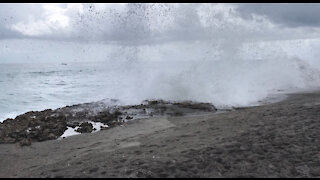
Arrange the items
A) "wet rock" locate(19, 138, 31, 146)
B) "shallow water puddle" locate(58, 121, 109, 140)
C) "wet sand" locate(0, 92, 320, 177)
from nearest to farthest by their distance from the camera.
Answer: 1. "wet sand" locate(0, 92, 320, 177)
2. "wet rock" locate(19, 138, 31, 146)
3. "shallow water puddle" locate(58, 121, 109, 140)

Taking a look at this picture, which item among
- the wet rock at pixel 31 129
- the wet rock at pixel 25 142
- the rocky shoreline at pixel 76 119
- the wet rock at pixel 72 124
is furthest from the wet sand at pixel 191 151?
the wet rock at pixel 72 124

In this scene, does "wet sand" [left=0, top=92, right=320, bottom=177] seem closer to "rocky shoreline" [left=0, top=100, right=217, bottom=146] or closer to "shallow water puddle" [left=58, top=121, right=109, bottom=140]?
"shallow water puddle" [left=58, top=121, right=109, bottom=140]

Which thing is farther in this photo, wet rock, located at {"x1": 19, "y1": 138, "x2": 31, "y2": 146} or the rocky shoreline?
the rocky shoreline

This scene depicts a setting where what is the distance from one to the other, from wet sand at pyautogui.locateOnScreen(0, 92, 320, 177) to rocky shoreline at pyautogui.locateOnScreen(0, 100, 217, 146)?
74cm

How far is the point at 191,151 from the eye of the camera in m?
7.23

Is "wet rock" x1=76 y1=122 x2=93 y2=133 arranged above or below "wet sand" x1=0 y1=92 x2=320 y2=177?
above

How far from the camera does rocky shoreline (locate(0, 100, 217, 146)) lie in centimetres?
1136

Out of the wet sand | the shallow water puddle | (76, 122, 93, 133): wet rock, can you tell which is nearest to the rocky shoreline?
(76, 122, 93, 133): wet rock

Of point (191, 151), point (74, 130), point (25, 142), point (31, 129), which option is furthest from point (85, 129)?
point (191, 151)

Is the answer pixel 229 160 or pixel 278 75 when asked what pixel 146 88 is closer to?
pixel 278 75

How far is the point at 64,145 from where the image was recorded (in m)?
10.1

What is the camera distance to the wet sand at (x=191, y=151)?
6301mm

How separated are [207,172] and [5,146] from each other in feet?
22.0

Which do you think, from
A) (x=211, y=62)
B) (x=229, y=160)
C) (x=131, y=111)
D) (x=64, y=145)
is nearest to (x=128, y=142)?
(x=64, y=145)
